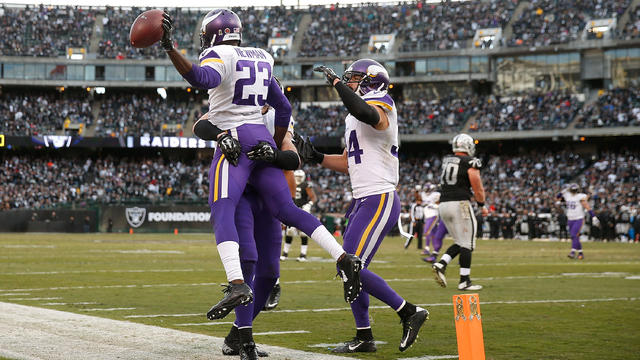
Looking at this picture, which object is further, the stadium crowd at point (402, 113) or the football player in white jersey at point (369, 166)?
the stadium crowd at point (402, 113)

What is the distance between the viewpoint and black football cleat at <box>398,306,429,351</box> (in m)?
6.27

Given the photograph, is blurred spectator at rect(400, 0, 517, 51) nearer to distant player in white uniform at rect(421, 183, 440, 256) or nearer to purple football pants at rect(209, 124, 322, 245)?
distant player in white uniform at rect(421, 183, 440, 256)

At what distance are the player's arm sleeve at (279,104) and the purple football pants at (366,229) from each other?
100 centimetres

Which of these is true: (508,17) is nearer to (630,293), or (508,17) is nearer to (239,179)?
(630,293)

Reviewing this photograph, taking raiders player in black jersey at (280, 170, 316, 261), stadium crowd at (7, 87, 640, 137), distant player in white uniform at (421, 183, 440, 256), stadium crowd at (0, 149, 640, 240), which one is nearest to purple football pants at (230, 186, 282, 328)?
raiders player in black jersey at (280, 170, 316, 261)

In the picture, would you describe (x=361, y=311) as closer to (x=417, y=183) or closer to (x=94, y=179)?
(x=417, y=183)

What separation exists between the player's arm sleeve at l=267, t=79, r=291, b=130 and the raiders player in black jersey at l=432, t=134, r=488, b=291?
6.07 meters

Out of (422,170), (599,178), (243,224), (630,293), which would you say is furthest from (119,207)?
(243,224)

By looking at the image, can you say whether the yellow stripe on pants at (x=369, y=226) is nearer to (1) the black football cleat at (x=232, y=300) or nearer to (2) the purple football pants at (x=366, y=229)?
(2) the purple football pants at (x=366, y=229)

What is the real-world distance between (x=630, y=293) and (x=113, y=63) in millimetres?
53936

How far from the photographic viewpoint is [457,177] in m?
12.9

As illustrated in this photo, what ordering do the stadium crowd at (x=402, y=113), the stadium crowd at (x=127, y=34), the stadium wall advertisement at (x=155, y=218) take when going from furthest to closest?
the stadium crowd at (x=127, y=34) → the stadium crowd at (x=402, y=113) → the stadium wall advertisement at (x=155, y=218)

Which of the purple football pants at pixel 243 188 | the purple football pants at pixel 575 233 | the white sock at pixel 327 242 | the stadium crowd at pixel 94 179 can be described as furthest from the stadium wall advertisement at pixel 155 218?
the white sock at pixel 327 242

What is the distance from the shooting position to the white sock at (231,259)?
564cm
